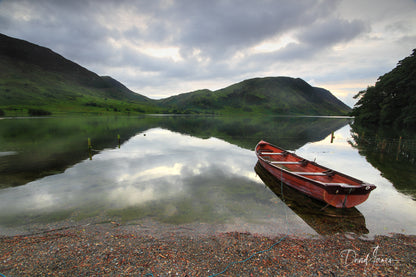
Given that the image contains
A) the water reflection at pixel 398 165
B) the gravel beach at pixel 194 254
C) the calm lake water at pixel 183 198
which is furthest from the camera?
the water reflection at pixel 398 165

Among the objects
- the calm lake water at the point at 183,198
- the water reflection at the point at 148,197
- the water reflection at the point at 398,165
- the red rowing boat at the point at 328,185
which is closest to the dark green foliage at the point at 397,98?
the water reflection at the point at 398,165

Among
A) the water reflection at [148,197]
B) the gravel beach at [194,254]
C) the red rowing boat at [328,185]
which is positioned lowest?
the water reflection at [148,197]

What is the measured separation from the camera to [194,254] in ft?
24.7

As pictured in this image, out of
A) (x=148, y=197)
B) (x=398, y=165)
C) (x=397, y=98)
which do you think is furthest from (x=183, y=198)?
(x=397, y=98)

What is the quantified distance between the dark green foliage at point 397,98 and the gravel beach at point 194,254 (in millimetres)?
82752

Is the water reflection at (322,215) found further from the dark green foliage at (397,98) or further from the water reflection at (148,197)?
the dark green foliage at (397,98)

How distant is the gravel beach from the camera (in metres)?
6.61

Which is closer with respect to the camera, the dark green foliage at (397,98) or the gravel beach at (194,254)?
the gravel beach at (194,254)

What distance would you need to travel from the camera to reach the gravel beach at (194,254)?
21.7ft

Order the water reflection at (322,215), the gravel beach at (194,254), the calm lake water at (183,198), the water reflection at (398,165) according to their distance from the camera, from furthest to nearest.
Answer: the water reflection at (398,165) → the calm lake water at (183,198) → the water reflection at (322,215) → the gravel beach at (194,254)

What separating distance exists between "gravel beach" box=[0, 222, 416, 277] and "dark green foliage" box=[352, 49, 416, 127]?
271 ft

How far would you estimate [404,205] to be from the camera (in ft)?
42.2

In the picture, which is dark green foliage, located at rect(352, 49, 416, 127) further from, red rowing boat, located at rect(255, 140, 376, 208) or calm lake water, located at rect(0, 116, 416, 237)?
red rowing boat, located at rect(255, 140, 376, 208)

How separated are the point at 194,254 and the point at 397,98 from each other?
10241 centimetres
